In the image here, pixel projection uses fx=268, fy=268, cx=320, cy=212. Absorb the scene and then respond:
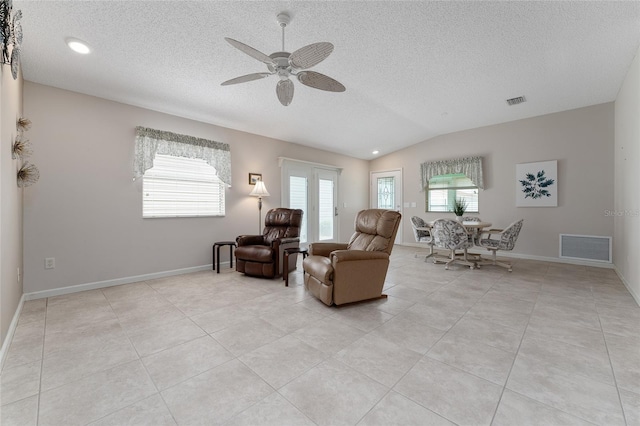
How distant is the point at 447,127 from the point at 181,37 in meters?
5.31

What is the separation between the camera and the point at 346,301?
2.79 metres

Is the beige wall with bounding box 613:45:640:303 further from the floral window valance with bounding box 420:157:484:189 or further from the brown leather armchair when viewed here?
the brown leather armchair

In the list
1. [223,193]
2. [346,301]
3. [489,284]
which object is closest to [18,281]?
[223,193]

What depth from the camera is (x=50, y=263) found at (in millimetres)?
3188

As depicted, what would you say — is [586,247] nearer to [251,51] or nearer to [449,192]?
[449,192]

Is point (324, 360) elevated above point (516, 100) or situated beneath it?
situated beneath

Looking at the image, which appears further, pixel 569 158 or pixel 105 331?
pixel 569 158

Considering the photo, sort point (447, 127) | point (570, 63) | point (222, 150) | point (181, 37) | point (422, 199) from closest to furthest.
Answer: point (181, 37) < point (570, 63) < point (222, 150) < point (447, 127) < point (422, 199)

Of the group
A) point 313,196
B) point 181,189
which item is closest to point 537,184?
point 313,196

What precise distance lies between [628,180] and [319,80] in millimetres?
4121

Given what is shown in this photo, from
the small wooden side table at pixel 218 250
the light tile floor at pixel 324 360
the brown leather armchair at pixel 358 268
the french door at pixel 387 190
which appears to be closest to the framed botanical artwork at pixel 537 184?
the light tile floor at pixel 324 360

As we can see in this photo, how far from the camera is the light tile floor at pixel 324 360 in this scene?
4.50ft

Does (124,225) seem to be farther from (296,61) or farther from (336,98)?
(336,98)

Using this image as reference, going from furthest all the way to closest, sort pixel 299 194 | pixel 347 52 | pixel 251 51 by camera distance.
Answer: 1. pixel 299 194
2. pixel 347 52
3. pixel 251 51
